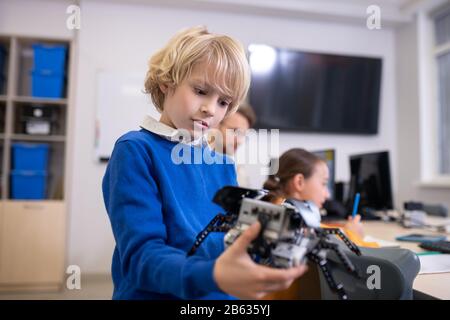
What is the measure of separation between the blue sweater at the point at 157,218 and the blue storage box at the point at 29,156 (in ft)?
7.05

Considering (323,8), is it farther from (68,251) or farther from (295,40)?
(68,251)

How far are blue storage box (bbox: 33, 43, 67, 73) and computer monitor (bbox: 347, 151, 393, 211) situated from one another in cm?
211

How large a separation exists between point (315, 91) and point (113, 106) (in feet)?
5.84

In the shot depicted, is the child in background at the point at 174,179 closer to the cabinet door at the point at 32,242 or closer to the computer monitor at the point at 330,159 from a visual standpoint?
the computer monitor at the point at 330,159

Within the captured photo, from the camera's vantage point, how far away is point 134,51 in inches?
116

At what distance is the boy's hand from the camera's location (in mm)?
419

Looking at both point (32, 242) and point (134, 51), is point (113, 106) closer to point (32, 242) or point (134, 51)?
point (134, 51)

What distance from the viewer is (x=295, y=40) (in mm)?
3262

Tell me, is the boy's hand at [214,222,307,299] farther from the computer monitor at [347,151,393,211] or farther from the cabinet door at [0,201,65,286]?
the cabinet door at [0,201,65,286]

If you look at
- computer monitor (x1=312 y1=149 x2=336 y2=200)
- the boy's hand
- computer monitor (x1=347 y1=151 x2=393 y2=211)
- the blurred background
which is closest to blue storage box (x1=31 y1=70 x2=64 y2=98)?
the blurred background

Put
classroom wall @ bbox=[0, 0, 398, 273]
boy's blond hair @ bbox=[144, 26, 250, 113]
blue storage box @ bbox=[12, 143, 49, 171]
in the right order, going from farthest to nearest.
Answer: classroom wall @ bbox=[0, 0, 398, 273] < blue storage box @ bbox=[12, 143, 49, 171] < boy's blond hair @ bbox=[144, 26, 250, 113]

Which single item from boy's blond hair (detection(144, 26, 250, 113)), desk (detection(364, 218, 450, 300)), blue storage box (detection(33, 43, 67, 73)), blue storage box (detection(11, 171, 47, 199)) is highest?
blue storage box (detection(33, 43, 67, 73))
